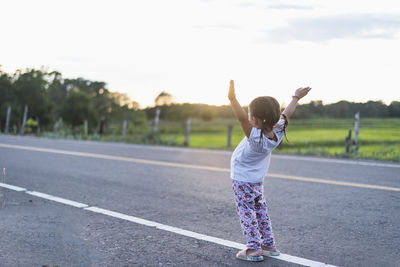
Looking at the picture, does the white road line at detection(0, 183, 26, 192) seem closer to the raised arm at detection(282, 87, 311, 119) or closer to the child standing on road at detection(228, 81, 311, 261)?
the child standing on road at detection(228, 81, 311, 261)

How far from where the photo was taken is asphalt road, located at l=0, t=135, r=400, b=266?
3.78 metres

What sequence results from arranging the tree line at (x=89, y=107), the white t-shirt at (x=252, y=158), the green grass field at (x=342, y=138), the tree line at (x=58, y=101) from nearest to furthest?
the white t-shirt at (x=252, y=158), the green grass field at (x=342, y=138), the tree line at (x=89, y=107), the tree line at (x=58, y=101)

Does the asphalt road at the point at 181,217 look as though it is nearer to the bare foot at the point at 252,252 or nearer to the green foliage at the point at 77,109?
the bare foot at the point at 252,252

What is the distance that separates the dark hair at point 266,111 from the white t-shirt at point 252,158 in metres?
0.12

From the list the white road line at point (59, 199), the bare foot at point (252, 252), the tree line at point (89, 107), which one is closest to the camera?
the bare foot at point (252, 252)

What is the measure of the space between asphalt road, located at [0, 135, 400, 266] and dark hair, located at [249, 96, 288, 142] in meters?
1.14

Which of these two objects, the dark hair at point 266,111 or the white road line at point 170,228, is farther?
the white road line at point 170,228

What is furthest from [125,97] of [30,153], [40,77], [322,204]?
[322,204]

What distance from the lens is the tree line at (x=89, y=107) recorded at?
18656 millimetres

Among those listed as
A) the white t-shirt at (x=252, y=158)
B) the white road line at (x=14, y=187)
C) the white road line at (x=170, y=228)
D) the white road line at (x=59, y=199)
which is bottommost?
the white road line at (x=170, y=228)

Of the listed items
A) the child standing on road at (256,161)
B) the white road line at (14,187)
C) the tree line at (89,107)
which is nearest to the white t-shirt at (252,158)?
the child standing on road at (256,161)

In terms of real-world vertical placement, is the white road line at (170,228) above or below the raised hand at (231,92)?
below

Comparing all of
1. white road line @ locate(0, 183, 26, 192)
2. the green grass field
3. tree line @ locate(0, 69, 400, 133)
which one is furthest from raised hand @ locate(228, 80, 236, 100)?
tree line @ locate(0, 69, 400, 133)

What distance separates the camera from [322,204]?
5879 mm
